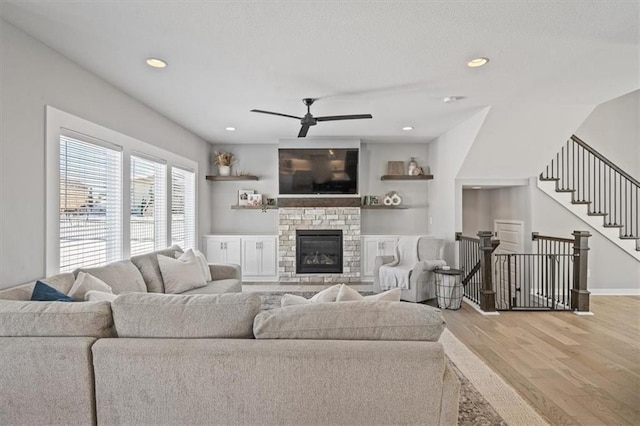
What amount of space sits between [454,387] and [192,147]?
5.42 metres

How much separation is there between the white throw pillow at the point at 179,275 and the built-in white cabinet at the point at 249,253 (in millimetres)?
2401

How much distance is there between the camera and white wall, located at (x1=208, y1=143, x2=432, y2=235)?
22.1 ft

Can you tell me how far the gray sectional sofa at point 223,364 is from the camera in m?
1.52

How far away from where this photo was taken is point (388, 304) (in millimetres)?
1684

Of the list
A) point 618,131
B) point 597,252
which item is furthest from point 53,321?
point 618,131

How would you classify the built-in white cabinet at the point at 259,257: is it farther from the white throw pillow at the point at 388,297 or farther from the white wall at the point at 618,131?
the white wall at the point at 618,131

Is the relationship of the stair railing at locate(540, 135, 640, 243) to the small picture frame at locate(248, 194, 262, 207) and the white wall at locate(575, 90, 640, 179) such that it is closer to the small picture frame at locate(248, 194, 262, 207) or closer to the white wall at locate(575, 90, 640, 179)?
the white wall at locate(575, 90, 640, 179)

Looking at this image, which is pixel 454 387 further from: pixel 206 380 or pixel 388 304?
pixel 206 380

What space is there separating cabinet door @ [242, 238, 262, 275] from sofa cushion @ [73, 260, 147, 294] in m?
2.93

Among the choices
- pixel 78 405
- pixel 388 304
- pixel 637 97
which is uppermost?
pixel 637 97

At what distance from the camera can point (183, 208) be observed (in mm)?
5551

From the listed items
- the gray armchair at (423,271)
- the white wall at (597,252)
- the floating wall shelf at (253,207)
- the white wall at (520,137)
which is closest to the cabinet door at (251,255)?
the floating wall shelf at (253,207)

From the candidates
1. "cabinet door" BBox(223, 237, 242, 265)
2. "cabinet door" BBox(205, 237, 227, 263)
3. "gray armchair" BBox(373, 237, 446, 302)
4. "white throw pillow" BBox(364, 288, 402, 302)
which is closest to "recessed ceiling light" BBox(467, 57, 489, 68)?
"white throw pillow" BBox(364, 288, 402, 302)

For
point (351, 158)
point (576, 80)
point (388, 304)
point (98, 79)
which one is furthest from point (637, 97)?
point (98, 79)
